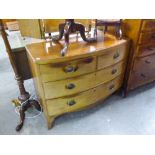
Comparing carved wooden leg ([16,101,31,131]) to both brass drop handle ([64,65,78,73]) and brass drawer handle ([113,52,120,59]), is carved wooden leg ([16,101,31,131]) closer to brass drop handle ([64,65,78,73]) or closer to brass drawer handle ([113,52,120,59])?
brass drop handle ([64,65,78,73])

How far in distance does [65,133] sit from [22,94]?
0.58 metres

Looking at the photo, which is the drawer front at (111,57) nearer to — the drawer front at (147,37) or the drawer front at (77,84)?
the drawer front at (77,84)

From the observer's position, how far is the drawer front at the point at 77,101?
1.36m

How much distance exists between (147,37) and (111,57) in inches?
17.4

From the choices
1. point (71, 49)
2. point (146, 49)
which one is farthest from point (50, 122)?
point (146, 49)

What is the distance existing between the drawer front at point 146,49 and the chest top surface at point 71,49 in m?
0.24

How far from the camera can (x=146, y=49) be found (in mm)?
1595

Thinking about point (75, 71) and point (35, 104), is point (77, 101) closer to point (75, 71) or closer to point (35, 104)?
point (75, 71)

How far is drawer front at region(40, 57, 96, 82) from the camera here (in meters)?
1.14
